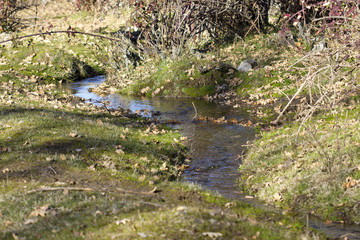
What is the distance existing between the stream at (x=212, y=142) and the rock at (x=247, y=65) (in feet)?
8.96

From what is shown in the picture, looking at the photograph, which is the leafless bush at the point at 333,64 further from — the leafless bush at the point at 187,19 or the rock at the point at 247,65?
the leafless bush at the point at 187,19

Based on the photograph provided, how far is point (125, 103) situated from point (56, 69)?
8.06 m

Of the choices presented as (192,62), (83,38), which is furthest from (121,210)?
(83,38)

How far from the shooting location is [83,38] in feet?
91.4

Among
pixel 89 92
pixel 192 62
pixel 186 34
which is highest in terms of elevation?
pixel 186 34

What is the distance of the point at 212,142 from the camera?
10.7 metres

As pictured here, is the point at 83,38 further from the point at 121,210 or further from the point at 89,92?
the point at 121,210

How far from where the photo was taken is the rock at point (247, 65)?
17.5 m

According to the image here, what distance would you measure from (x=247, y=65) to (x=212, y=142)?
7.85 metres

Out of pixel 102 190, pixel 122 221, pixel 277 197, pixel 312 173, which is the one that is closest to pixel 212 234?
pixel 122 221

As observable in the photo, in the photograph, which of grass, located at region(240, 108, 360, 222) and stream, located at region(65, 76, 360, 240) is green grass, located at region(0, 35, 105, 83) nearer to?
stream, located at region(65, 76, 360, 240)

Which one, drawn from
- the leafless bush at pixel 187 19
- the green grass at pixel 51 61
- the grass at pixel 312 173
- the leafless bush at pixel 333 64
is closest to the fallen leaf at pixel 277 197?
the grass at pixel 312 173

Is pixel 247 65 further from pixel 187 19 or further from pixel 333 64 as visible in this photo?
pixel 333 64

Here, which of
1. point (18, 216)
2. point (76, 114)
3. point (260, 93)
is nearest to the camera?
point (18, 216)
